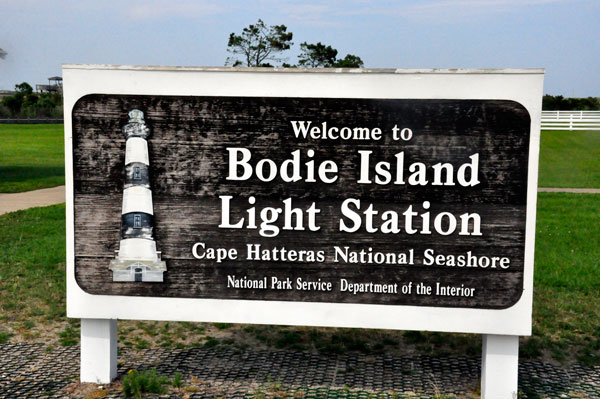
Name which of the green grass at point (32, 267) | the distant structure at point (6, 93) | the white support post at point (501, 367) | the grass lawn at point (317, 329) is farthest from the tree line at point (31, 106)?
Answer: the white support post at point (501, 367)

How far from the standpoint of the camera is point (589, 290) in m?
8.09

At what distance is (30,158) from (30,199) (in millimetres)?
13793

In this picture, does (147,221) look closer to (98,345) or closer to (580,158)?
(98,345)

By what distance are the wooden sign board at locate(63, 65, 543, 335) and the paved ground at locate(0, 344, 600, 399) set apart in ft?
1.88

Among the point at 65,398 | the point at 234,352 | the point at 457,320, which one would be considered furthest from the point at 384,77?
the point at 65,398

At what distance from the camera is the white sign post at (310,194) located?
4.87 metres

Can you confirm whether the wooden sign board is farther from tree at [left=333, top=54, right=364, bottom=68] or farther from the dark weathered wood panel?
tree at [left=333, top=54, right=364, bottom=68]

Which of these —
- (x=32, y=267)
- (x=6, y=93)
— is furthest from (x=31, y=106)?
(x=32, y=267)

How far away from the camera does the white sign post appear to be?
16.0 ft

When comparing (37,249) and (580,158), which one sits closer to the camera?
(37,249)

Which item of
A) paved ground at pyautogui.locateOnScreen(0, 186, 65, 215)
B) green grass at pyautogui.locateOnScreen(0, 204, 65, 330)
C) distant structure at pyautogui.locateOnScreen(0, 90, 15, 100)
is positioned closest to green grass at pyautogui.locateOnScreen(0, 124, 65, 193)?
paved ground at pyautogui.locateOnScreen(0, 186, 65, 215)

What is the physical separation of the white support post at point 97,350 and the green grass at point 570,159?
677 inches

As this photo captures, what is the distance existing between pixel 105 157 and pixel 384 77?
2050mm

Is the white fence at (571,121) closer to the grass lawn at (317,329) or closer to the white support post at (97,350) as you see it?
the grass lawn at (317,329)
